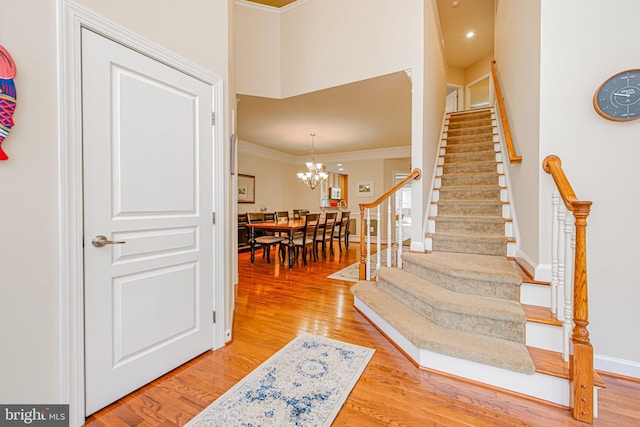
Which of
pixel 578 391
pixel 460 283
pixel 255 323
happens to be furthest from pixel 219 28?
pixel 578 391

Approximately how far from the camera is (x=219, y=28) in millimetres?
2127

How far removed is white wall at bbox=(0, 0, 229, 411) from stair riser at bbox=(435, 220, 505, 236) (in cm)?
336

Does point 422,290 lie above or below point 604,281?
below

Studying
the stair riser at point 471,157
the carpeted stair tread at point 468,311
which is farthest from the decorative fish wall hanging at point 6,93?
the stair riser at point 471,157

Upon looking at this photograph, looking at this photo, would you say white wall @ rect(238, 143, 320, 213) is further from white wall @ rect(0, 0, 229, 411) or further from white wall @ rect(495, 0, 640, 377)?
white wall @ rect(495, 0, 640, 377)

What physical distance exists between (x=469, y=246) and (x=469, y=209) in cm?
62

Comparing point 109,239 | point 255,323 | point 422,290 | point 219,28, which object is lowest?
point 255,323

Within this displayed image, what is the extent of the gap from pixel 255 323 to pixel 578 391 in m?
2.30

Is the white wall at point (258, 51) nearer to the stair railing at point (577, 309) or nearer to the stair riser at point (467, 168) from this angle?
the stair riser at point (467, 168)

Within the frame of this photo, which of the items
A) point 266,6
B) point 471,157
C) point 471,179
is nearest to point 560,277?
point 471,179

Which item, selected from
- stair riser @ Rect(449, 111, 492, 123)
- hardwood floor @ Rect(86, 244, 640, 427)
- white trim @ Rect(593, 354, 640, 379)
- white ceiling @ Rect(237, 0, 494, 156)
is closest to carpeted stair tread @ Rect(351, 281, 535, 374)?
hardwood floor @ Rect(86, 244, 640, 427)

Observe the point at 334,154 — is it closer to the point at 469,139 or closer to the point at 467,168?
the point at 469,139

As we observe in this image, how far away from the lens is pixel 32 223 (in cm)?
123

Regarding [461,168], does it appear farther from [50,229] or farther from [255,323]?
[50,229]
